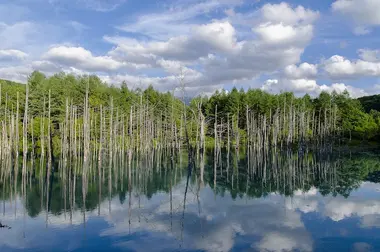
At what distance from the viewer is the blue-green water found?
1225 centimetres

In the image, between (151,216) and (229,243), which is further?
(151,216)

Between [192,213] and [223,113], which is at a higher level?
[223,113]

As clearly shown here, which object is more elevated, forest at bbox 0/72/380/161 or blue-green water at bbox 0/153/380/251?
forest at bbox 0/72/380/161

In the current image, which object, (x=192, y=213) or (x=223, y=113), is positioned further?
(x=223, y=113)

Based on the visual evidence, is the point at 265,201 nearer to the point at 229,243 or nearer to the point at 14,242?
the point at 229,243

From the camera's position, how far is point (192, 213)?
16469 mm

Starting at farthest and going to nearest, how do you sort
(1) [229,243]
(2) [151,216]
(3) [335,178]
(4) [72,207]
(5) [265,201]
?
1. (3) [335,178]
2. (5) [265,201]
3. (4) [72,207]
4. (2) [151,216]
5. (1) [229,243]

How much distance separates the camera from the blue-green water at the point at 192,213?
1225 cm

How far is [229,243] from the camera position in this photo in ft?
39.7

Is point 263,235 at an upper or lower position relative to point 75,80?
lower

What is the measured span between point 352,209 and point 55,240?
46.4 feet

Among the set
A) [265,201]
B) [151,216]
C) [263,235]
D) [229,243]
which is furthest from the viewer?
[265,201]

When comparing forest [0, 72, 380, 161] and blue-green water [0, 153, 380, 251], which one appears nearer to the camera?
blue-green water [0, 153, 380, 251]

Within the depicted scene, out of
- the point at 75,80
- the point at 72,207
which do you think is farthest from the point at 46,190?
the point at 75,80
